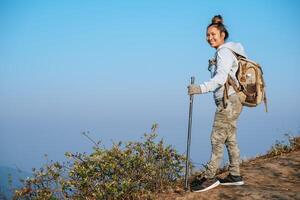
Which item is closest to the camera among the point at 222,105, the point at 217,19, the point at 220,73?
the point at 220,73

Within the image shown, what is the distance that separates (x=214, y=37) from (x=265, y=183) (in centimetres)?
270

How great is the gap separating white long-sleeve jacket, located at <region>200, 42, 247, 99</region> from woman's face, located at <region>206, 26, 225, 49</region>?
124 millimetres

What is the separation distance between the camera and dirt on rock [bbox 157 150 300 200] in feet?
20.7

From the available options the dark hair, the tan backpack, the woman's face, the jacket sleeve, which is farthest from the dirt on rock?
the dark hair

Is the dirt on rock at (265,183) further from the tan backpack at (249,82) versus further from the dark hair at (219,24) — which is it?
the dark hair at (219,24)

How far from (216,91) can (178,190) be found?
1.77 meters

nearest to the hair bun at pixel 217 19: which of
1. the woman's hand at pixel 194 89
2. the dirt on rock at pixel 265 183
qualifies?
the woman's hand at pixel 194 89

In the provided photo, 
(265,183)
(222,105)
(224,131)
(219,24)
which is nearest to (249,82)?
(222,105)

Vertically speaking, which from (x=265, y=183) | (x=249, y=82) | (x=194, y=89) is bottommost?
(x=265, y=183)

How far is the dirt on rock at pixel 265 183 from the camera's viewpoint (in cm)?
632

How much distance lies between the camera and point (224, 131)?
660 cm

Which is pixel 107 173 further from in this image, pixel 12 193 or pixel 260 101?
pixel 260 101

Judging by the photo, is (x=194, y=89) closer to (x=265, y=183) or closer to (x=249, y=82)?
(x=249, y=82)

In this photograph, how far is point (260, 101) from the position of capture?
6.70m
